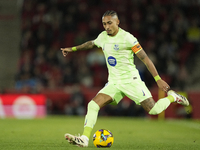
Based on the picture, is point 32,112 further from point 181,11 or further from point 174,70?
point 181,11

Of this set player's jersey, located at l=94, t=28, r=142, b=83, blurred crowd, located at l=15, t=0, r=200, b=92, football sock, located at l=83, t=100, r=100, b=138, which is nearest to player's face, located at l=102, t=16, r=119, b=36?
player's jersey, located at l=94, t=28, r=142, b=83

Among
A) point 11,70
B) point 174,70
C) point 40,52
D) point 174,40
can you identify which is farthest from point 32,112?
point 174,40

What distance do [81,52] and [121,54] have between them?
11838 millimetres

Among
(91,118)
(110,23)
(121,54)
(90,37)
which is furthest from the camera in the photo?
(90,37)

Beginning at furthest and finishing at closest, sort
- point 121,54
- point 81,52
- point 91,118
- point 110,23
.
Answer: point 81,52, point 121,54, point 110,23, point 91,118

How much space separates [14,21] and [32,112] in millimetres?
7480

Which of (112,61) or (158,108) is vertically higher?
(112,61)

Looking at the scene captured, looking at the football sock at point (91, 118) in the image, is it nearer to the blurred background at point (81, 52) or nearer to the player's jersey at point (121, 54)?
the player's jersey at point (121, 54)

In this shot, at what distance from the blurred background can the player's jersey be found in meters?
8.72

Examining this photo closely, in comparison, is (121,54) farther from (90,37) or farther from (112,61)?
(90,37)

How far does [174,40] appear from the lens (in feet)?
59.4

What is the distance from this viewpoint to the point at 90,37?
59.8 feet

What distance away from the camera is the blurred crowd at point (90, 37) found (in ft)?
54.2

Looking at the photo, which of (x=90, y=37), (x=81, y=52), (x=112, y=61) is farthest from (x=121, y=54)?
(x=90, y=37)
